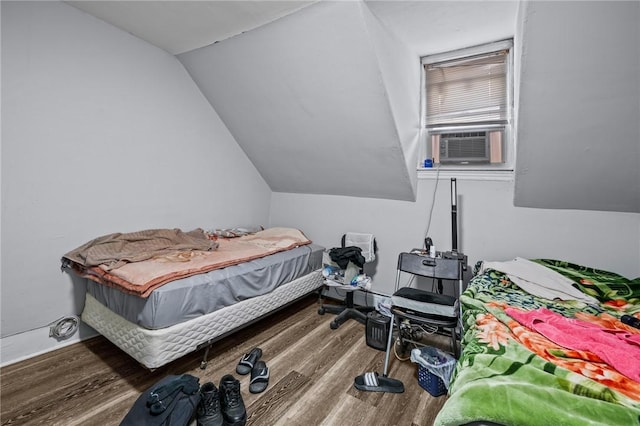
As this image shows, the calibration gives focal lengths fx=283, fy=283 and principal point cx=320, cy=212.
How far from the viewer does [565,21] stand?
4.86ft

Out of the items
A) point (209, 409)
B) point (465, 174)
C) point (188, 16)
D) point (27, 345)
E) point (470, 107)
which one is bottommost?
point (209, 409)

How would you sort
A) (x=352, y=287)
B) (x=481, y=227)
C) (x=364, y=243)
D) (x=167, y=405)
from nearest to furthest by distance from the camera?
(x=167, y=405), (x=481, y=227), (x=352, y=287), (x=364, y=243)

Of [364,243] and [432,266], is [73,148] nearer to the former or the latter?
[364,243]

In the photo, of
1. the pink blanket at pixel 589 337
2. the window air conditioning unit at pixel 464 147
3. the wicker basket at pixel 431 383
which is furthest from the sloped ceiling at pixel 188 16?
the wicker basket at pixel 431 383

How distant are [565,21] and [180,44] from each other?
2838mm

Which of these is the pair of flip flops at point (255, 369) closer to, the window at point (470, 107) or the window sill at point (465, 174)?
the window sill at point (465, 174)

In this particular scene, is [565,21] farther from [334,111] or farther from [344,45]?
[334,111]

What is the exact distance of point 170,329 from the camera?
5.71ft

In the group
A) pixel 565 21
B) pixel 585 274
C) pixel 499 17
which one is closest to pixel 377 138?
pixel 499 17

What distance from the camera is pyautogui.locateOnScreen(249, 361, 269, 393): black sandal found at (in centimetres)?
174

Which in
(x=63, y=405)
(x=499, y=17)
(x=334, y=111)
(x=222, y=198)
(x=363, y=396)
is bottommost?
(x=363, y=396)

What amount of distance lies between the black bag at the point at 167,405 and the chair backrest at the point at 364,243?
179 centimetres

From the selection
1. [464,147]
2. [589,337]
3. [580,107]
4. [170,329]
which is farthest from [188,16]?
[589,337]

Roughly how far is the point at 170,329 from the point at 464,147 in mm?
2770
